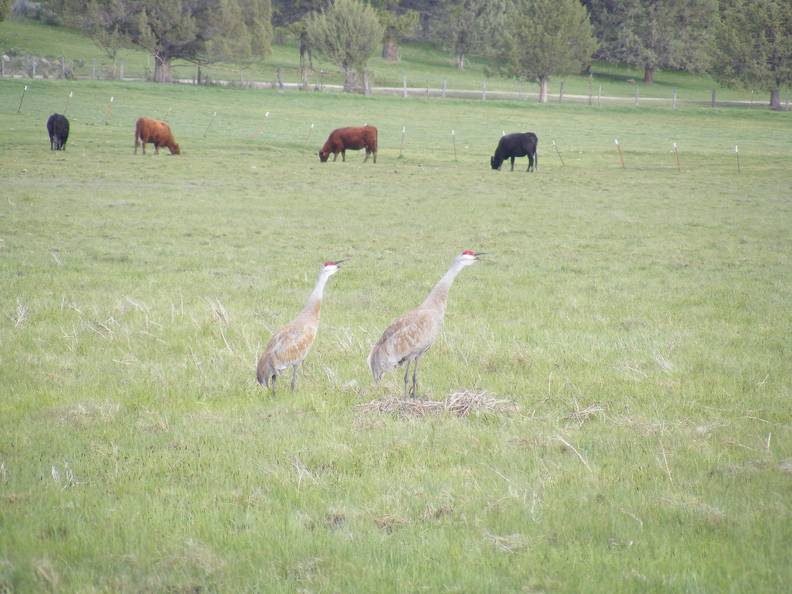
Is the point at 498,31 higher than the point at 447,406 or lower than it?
higher

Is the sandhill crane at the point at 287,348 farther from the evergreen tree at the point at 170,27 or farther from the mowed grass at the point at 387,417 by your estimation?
the evergreen tree at the point at 170,27

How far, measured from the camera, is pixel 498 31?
112 meters

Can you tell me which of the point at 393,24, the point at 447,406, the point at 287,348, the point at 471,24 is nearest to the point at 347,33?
the point at 393,24

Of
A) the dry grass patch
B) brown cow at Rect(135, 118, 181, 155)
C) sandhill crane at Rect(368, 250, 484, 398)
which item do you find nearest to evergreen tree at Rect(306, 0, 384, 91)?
brown cow at Rect(135, 118, 181, 155)

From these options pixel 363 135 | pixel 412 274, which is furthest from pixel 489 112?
pixel 412 274

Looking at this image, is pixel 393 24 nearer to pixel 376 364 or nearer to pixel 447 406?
pixel 376 364

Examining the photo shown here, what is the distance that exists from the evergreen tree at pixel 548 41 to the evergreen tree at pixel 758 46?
13459 mm

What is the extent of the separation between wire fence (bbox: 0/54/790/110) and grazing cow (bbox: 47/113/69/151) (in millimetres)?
40635

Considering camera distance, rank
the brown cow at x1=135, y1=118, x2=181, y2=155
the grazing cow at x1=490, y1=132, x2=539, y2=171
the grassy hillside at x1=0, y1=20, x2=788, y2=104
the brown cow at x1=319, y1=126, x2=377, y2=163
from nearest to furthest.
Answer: the brown cow at x1=135, y1=118, x2=181, y2=155 < the grazing cow at x1=490, y1=132, x2=539, y2=171 < the brown cow at x1=319, y1=126, x2=377, y2=163 < the grassy hillside at x1=0, y1=20, x2=788, y2=104

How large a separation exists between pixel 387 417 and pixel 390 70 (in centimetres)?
10769

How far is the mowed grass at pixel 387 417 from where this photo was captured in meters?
6.00

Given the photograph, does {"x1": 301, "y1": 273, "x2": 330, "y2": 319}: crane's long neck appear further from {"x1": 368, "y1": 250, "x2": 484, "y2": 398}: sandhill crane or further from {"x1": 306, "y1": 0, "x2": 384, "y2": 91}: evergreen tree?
{"x1": 306, "y1": 0, "x2": 384, "y2": 91}: evergreen tree

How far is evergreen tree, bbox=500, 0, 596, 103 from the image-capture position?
94156mm

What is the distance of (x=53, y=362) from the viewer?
10.5 meters
